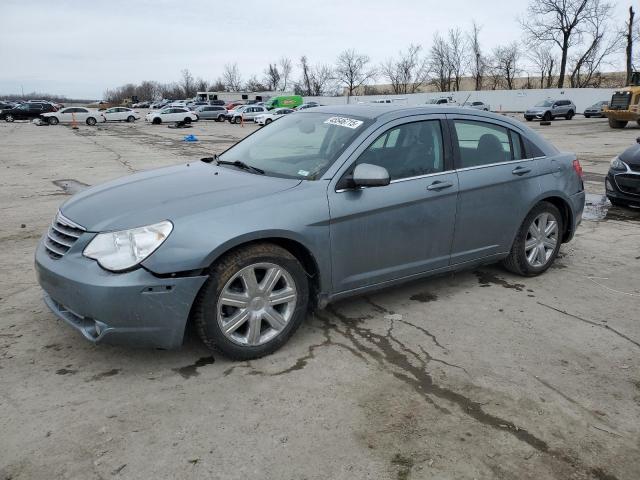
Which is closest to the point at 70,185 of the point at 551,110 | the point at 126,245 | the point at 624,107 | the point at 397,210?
the point at 126,245

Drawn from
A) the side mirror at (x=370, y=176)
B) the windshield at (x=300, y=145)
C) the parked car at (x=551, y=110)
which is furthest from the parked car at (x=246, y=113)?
the side mirror at (x=370, y=176)

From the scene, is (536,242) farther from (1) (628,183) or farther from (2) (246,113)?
(2) (246,113)

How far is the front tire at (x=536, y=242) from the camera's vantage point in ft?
15.6

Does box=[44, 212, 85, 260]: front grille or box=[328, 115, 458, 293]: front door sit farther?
box=[328, 115, 458, 293]: front door

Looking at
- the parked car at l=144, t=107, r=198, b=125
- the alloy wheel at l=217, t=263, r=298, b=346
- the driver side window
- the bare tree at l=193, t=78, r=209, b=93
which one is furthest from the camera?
→ the bare tree at l=193, t=78, r=209, b=93

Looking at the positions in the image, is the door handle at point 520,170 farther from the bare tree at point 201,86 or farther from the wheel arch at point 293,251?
the bare tree at point 201,86

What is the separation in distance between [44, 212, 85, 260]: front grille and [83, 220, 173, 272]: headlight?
0.68 feet

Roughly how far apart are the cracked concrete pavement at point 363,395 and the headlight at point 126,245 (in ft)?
2.36

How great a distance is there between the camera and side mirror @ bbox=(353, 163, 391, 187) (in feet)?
11.4

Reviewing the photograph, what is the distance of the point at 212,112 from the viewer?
1972 inches

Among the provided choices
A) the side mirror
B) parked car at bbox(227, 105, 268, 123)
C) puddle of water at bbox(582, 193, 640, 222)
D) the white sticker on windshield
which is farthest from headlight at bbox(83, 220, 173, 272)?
parked car at bbox(227, 105, 268, 123)

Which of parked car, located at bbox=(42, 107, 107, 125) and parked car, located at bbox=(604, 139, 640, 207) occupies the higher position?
parked car, located at bbox=(42, 107, 107, 125)

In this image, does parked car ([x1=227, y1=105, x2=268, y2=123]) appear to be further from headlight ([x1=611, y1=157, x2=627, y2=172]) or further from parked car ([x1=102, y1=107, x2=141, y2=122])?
headlight ([x1=611, y1=157, x2=627, y2=172])

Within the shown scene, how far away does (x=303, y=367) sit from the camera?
127 inches
